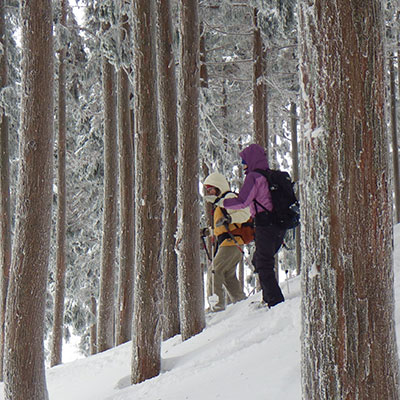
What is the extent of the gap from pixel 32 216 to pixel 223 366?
2853 millimetres

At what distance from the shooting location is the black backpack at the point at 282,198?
6.49 metres

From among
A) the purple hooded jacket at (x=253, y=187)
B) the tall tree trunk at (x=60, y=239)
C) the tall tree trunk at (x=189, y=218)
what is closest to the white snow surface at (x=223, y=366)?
the tall tree trunk at (x=189, y=218)

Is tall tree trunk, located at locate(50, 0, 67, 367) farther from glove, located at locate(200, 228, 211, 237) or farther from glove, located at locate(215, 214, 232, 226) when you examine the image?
glove, located at locate(215, 214, 232, 226)

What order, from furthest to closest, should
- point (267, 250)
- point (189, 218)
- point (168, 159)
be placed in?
point (168, 159), point (189, 218), point (267, 250)

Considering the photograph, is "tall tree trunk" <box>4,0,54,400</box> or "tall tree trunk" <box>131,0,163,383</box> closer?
"tall tree trunk" <box>4,0,54,400</box>

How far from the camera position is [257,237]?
6770 mm

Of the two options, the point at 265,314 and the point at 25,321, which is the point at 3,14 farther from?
the point at 265,314

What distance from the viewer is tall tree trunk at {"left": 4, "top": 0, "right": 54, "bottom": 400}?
631cm

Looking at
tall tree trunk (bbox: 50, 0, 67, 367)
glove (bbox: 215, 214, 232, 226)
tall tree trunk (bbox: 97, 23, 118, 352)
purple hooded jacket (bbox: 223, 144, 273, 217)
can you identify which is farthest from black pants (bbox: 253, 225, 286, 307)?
tall tree trunk (bbox: 50, 0, 67, 367)

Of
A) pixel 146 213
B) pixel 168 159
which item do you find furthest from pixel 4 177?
pixel 146 213

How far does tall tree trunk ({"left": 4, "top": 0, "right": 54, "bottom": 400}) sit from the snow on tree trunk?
167 inches

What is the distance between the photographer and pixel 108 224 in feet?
40.3

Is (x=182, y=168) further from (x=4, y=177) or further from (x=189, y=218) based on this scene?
(x=4, y=177)

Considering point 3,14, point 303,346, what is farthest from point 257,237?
point 3,14
